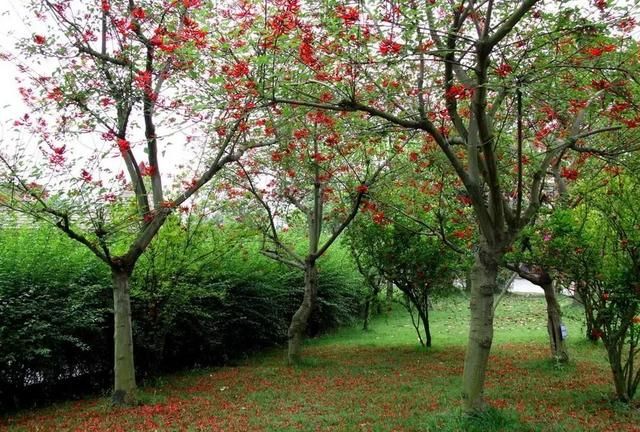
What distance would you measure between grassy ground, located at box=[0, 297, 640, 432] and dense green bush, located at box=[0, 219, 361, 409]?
582mm

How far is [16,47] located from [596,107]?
6221mm

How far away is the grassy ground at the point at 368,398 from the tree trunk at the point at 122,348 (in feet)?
0.67

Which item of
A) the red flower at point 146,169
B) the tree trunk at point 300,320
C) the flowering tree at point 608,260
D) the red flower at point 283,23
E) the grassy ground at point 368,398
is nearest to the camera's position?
the red flower at point 283,23

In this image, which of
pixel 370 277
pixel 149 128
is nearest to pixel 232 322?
pixel 370 277

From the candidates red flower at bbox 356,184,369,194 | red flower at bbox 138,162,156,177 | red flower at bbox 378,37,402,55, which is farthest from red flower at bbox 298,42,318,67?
red flower at bbox 356,184,369,194

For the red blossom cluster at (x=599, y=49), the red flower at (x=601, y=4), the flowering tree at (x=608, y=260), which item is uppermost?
the red flower at (x=601, y=4)

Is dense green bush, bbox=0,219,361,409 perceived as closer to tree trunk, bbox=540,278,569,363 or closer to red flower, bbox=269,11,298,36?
red flower, bbox=269,11,298,36

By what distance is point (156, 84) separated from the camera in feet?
20.7

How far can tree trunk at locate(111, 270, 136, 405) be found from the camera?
6.26 metres

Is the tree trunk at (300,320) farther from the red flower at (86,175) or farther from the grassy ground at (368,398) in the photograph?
the red flower at (86,175)

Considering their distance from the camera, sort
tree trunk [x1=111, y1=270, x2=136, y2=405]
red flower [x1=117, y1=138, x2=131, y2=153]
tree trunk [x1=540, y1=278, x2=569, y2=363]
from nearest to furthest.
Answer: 1. red flower [x1=117, y1=138, x2=131, y2=153]
2. tree trunk [x1=111, y1=270, x2=136, y2=405]
3. tree trunk [x1=540, y1=278, x2=569, y2=363]

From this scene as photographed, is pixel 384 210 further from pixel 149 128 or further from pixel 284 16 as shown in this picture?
pixel 284 16

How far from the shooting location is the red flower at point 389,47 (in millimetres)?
3969

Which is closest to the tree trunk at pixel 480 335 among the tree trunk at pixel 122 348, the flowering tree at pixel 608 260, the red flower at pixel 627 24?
the flowering tree at pixel 608 260
